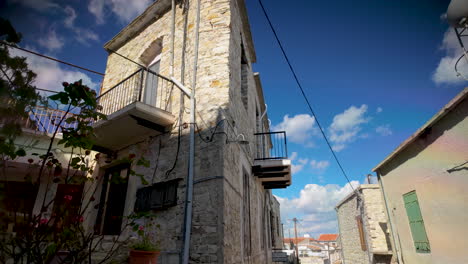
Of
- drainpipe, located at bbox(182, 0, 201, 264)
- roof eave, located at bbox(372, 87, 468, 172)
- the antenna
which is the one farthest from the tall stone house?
the antenna

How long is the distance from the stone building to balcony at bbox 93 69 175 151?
30.2ft

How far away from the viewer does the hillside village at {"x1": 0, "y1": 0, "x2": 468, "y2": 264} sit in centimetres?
306

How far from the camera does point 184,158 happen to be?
5.04 m

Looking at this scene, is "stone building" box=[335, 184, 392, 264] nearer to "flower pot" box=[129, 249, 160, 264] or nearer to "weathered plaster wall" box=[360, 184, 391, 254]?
"weathered plaster wall" box=[360, 184, 391, 254]

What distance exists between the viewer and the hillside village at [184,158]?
306cm

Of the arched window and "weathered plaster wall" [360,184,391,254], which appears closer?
the arched window

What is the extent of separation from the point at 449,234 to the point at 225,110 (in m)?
6.09

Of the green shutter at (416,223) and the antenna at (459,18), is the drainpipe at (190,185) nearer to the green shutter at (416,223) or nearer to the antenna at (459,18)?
the antenna at (459,18)

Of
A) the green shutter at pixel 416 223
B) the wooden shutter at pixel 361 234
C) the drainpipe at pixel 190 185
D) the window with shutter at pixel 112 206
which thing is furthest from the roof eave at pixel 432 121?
the window with shutter at pixel 112 206

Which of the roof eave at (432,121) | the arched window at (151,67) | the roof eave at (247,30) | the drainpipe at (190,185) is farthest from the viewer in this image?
the roof eave at (247,30)

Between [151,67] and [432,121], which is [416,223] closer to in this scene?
[432,121]

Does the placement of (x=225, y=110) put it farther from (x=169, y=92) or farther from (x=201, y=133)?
(x=169, y=92)

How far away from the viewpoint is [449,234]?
6.13 meters

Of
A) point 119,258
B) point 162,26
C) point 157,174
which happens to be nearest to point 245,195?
point 157,174
